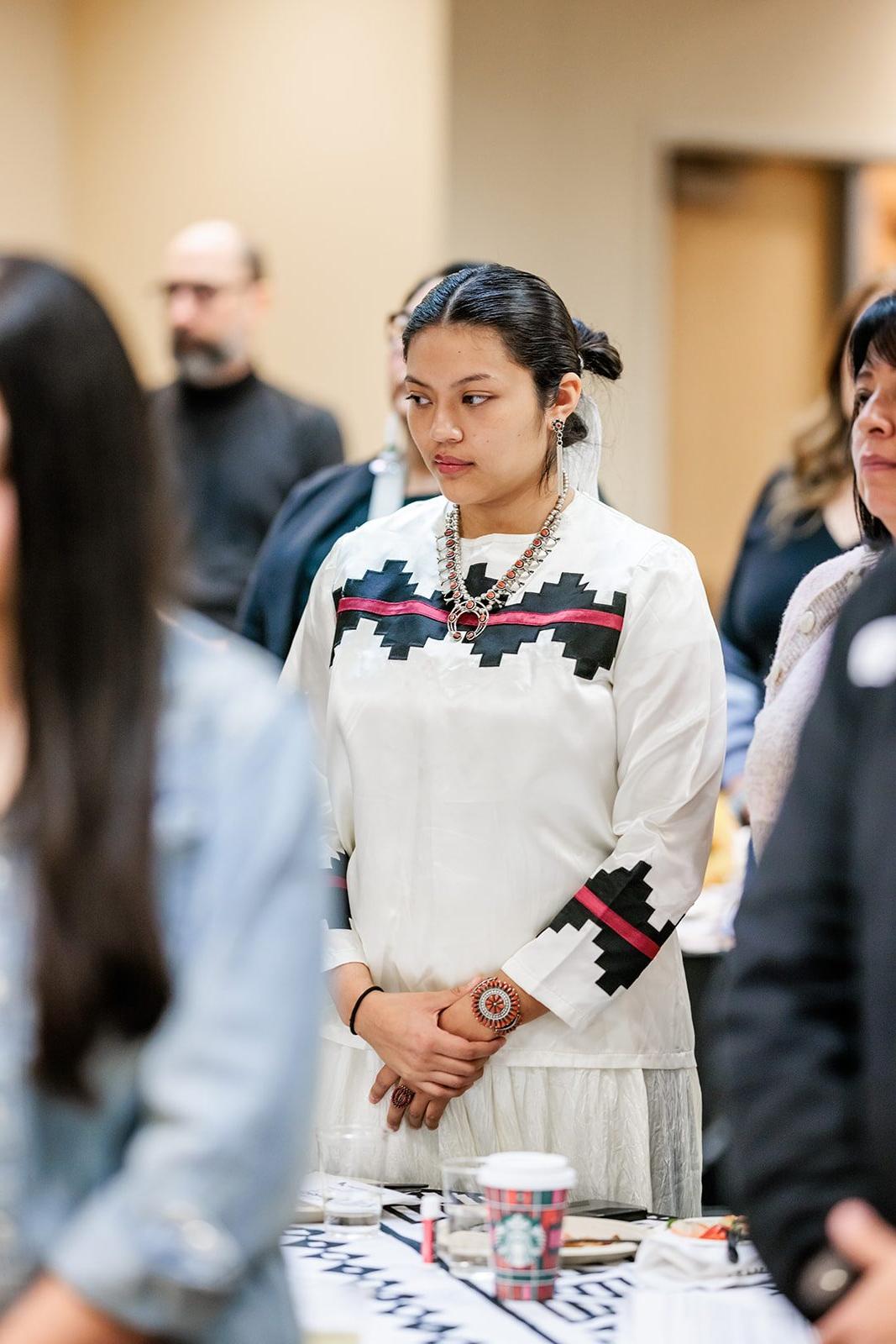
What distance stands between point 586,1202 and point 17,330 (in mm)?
1252

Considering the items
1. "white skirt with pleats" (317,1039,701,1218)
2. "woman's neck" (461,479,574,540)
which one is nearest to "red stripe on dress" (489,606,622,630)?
"woman's neck" (461,479,574,540)

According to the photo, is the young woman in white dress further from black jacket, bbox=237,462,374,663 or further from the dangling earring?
black jacket, bbox=237,462,374,663

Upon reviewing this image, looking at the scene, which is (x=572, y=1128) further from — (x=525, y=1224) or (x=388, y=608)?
(x=388, y=608)

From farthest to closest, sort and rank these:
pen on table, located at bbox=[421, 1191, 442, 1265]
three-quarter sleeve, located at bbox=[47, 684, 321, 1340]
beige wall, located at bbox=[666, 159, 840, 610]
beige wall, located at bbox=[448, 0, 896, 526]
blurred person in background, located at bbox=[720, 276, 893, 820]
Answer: beige wall, located at bbox=[666, 159, 840, 610], beige wall, located at bbox=[448, 0, 896, 526], blurred person in background, located at bbox=[720, 276, 893, 820], pen on table, located at bbox=[421, 1191, 442, 1265], three-quarter sleeve, located at bbox=[47, 684, 321, 1340]

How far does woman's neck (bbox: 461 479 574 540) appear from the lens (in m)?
2.21

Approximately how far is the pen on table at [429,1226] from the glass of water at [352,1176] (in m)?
0.09

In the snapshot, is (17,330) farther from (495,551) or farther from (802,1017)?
(495,551)

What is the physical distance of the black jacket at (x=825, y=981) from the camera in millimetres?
1158

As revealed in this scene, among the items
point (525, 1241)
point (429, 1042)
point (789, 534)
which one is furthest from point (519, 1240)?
point (789, 534)

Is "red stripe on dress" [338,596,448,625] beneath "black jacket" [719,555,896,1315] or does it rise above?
above

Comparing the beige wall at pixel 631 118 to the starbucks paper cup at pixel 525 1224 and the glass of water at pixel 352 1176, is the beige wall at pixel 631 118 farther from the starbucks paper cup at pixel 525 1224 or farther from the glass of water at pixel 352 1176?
the starbucks paper cup at pixel 525 1224

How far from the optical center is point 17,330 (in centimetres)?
101

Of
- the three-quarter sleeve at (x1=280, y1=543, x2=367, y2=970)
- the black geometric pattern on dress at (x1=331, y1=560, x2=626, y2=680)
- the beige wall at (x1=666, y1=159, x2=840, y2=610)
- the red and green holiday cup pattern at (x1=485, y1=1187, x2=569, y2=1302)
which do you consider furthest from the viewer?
the beige wall at (x1=666, y1=159, x2=840, y2=610)

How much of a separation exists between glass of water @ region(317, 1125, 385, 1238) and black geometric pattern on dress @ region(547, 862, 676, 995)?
33cm
